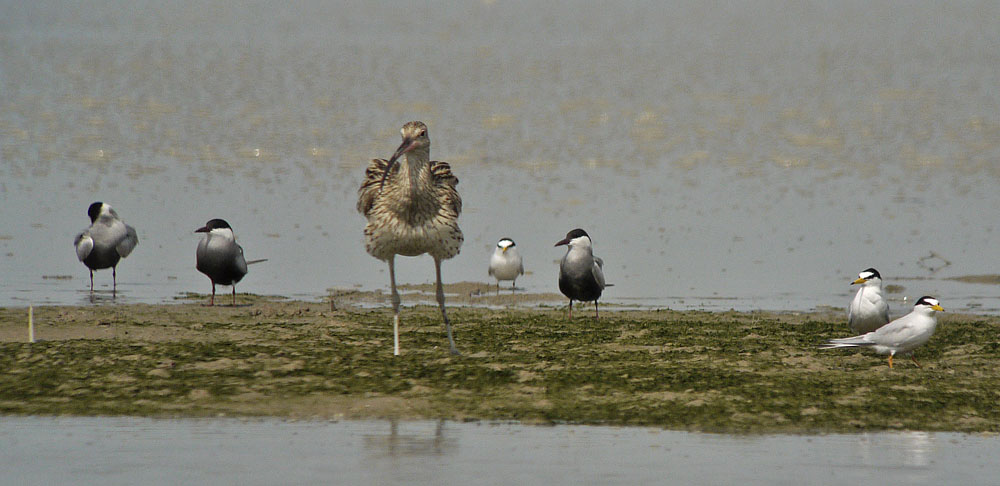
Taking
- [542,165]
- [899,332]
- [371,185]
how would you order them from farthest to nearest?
[542,165] < [371,185] < [899,332]

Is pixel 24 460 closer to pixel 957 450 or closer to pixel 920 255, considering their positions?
pixel 957 450

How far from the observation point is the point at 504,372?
11594mm

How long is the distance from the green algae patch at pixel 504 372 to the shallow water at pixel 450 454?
32 cm

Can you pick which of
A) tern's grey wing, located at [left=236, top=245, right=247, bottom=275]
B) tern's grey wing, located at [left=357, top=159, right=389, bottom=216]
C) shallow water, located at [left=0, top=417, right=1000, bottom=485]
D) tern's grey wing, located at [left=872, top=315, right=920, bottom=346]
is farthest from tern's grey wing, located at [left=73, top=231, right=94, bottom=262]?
tern's grey wing, located at [left=872, top=315, right=920, bottom=346]

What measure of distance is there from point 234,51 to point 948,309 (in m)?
50.8

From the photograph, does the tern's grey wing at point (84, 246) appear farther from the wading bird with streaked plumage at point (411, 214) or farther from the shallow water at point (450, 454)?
the shallow water at point (450, 454)

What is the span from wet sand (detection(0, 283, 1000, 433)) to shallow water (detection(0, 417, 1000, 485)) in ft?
1.04

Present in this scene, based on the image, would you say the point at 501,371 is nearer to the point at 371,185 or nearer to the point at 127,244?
the point at 371,185

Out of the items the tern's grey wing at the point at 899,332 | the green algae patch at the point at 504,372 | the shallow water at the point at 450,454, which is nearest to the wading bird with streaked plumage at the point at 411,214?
the green algae patch at the point at 504,372

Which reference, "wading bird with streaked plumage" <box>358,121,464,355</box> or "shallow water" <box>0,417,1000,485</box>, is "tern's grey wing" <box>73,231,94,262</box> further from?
"shallow water" <box>0,417,1000,485</box>

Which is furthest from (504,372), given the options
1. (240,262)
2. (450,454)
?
(240,262)

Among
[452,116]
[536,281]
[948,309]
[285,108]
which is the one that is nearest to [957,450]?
[948,309]

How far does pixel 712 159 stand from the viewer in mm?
30828

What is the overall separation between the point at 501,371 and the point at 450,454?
99.2 inches
